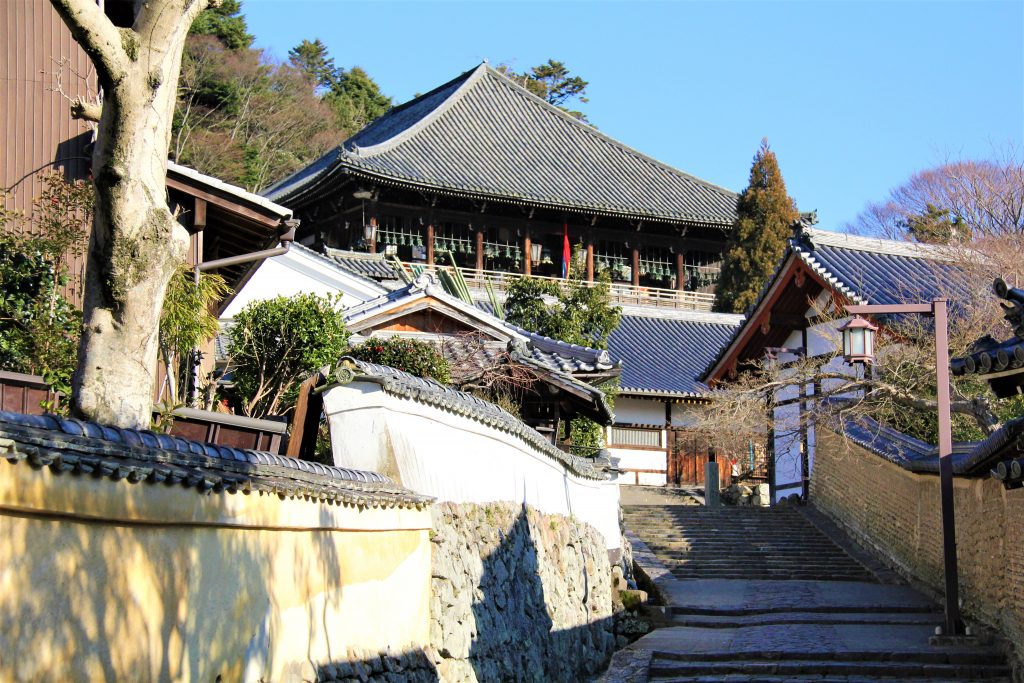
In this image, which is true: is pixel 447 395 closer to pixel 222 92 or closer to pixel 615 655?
pixel 615 655

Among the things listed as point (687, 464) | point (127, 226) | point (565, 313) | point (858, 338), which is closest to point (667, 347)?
point (687, 464)

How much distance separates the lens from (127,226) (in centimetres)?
752

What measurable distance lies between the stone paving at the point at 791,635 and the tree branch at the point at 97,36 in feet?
32.7

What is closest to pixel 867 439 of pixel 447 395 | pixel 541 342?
pixel 541 342

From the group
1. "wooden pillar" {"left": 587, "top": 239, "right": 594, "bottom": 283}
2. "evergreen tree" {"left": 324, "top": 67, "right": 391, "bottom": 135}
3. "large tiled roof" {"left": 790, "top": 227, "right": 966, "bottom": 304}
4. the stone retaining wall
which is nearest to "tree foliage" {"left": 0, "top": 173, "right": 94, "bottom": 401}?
the stone retaining wall

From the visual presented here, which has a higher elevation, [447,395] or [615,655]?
[447,395]

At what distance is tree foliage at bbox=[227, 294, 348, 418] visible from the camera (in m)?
15.3

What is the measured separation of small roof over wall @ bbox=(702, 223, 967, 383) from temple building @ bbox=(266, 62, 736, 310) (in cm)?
1181

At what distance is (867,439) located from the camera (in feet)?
79.7

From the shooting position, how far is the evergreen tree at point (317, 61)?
67.0 meters

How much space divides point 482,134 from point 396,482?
129 feet

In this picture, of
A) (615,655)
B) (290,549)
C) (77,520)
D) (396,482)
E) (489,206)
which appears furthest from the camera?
(489,206)

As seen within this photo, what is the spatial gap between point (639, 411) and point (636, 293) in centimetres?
823

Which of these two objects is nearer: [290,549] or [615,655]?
[290,549]
